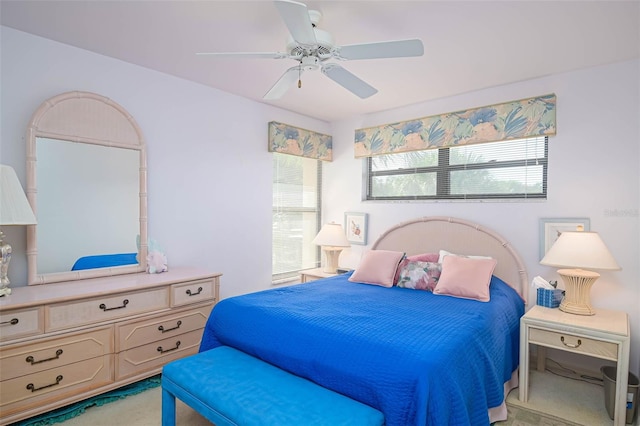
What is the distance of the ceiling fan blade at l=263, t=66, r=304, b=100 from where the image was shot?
2.23m

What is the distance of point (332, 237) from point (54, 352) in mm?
2633

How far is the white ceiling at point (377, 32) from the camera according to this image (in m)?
2.05

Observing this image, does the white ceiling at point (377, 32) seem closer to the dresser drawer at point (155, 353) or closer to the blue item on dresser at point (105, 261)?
the blue item on dresser at point (105, 261)

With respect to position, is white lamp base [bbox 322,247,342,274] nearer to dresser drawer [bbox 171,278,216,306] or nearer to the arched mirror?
dresser drawer [bbox 171,278,216,306]

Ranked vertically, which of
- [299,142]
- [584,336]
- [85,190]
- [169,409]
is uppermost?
[299,142]

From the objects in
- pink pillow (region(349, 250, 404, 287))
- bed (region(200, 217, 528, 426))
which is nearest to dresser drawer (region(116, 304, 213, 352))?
bed (region(200, 217, 528, 426))

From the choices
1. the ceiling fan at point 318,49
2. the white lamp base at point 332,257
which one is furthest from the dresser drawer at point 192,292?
the ceiling fan at point 318,49

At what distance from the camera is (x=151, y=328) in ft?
8.65

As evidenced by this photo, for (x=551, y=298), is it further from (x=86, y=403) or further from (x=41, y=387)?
(x=41, y=387)

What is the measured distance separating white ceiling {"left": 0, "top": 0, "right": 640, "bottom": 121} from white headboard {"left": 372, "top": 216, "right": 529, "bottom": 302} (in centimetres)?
137

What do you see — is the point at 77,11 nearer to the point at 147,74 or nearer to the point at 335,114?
the point at 147,74

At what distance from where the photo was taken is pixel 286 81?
2375 mm

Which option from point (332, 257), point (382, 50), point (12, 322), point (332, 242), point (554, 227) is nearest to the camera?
point (382, 50)

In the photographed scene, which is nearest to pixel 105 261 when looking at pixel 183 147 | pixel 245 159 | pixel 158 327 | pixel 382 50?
pixel 158 327
